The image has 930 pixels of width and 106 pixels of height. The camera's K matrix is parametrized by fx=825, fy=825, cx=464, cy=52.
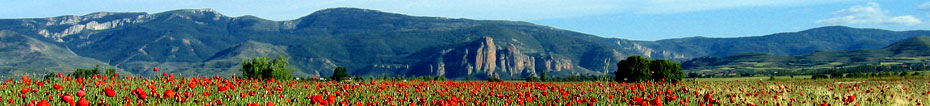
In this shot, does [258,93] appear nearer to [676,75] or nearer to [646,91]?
[646,91]

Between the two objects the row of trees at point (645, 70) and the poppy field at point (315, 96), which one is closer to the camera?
the poppy field at point (315, 96)

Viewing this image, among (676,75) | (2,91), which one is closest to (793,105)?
(2,91)

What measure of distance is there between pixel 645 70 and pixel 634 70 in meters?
0.88

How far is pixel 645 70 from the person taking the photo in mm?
→ 44812

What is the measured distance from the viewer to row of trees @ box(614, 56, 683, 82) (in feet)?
145

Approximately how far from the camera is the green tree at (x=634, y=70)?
1709 inches

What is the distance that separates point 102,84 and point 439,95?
6193 millimetres

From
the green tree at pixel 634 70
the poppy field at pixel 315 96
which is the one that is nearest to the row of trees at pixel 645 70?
the green tree at pixel 634 70

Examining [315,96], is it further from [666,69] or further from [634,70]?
[666,69]

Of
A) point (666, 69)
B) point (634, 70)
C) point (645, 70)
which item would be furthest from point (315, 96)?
point (666, 69)

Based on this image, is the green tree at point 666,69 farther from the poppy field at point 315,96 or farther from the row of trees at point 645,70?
the poppy field at point 315,96

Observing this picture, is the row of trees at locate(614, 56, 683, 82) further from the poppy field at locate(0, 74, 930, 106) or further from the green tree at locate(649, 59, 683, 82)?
the poppy field at locate(0, 74, 930, 106)

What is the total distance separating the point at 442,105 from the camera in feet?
36.5

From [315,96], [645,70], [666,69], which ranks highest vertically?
[315,96]
